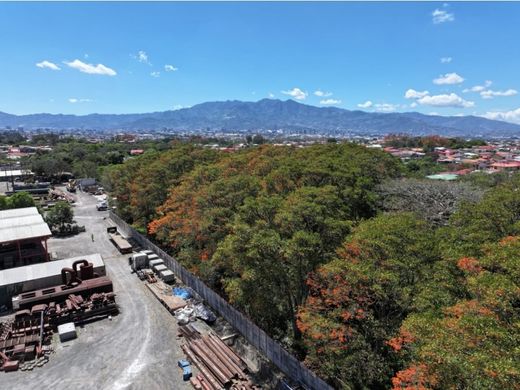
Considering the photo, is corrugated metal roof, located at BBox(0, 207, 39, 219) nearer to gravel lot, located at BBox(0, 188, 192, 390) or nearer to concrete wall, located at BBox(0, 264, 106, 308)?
concrete wall, located at BBox(0, 264, 106, 308)

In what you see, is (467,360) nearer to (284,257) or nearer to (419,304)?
(419,304)

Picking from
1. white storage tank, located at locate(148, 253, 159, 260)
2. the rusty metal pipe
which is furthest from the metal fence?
the rusty metal pipe

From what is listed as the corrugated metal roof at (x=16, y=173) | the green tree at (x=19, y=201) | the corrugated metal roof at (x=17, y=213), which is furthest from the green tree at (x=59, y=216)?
the corrugated metal roof at (x=16, y=173)

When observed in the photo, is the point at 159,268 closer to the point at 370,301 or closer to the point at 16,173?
the point at 370,301

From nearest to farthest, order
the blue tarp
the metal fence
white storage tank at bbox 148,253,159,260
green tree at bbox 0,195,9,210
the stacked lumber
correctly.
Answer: the metal fence → the stacked lumber → the blue tarp → white storage tank at bbox 148,253,159,260 → green tree at bbox 0,195,9,210

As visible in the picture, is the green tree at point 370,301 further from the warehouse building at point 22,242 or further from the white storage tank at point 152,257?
the warehouse building at point 22,242

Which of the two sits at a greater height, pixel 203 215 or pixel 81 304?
pixel 203 215

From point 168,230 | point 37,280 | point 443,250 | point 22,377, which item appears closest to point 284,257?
point 443,250
